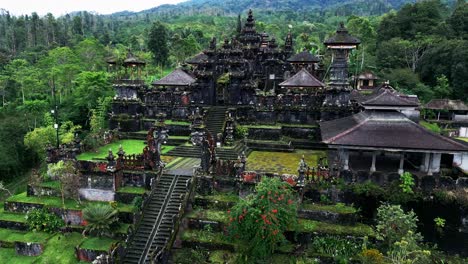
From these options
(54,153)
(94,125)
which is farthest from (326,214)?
(94,125)

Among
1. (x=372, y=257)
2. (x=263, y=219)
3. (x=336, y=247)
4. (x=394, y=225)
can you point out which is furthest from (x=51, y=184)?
(x=394, y=225)

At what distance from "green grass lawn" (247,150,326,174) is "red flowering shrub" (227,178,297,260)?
19.9ft

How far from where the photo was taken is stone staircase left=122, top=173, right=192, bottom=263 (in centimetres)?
1595

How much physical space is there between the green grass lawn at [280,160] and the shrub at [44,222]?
10.2 meters

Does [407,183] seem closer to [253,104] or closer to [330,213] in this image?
[330,213]

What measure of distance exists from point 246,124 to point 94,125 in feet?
47.2

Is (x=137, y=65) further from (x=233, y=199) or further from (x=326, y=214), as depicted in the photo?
(x=326, y=214)

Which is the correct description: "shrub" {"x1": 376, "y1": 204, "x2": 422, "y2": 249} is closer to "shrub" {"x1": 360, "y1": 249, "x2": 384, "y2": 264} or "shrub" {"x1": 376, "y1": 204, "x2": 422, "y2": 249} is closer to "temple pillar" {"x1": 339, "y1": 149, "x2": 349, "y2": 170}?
"shrub" {"x1": 360, "y1": 249, "x2": 384, "y2": 264}

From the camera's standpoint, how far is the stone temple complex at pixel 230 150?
1723cm

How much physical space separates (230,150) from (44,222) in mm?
11009

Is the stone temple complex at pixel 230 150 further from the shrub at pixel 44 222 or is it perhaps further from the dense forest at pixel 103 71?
the dense forest at pixel 103 71

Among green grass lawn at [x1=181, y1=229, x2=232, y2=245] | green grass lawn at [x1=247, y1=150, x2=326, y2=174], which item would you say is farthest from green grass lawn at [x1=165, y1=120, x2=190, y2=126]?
green grass lawn at [x1=181, y1=229, x2=232, y2=245]

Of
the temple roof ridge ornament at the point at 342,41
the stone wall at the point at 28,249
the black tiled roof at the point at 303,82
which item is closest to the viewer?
the stone wall at the point at 28,249

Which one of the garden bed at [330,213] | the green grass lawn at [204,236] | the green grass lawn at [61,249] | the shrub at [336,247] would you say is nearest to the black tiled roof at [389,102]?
the garden bed at [330,213]
